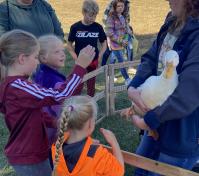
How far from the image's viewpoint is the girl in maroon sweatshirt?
8.83 ft

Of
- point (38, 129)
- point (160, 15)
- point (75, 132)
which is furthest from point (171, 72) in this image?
point (160, 15)

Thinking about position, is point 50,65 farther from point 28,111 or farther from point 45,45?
point 28,111

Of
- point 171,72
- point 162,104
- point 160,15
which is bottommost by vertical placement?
point 160,15

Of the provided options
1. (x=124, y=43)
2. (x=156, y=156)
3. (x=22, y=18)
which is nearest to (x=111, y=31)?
(x=124, y=43)

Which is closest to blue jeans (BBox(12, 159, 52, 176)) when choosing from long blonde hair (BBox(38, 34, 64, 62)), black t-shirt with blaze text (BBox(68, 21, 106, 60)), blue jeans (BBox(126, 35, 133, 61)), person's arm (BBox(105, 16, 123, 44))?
long blonde hair (BBox(38, 34, 64, 62))

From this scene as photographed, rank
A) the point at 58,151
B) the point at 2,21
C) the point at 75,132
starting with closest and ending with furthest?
1. the point at 58,151
2. the point at 75,132
3. the point at 2,21

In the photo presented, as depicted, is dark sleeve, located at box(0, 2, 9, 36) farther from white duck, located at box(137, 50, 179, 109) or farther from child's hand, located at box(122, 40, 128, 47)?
child's hand, located at box(122, 40, 128, 47)

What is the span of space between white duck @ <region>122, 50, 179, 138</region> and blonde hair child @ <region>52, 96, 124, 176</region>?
1.09 ft

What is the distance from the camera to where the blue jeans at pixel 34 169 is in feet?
9.41

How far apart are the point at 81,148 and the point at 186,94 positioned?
0.67 metres

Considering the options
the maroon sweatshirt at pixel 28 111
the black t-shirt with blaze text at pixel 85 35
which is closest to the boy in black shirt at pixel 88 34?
the black t-shirt with blaze text at pixel 85 35

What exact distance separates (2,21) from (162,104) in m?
2.54

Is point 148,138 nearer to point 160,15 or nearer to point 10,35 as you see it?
point 10,35

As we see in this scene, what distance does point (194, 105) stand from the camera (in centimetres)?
236
